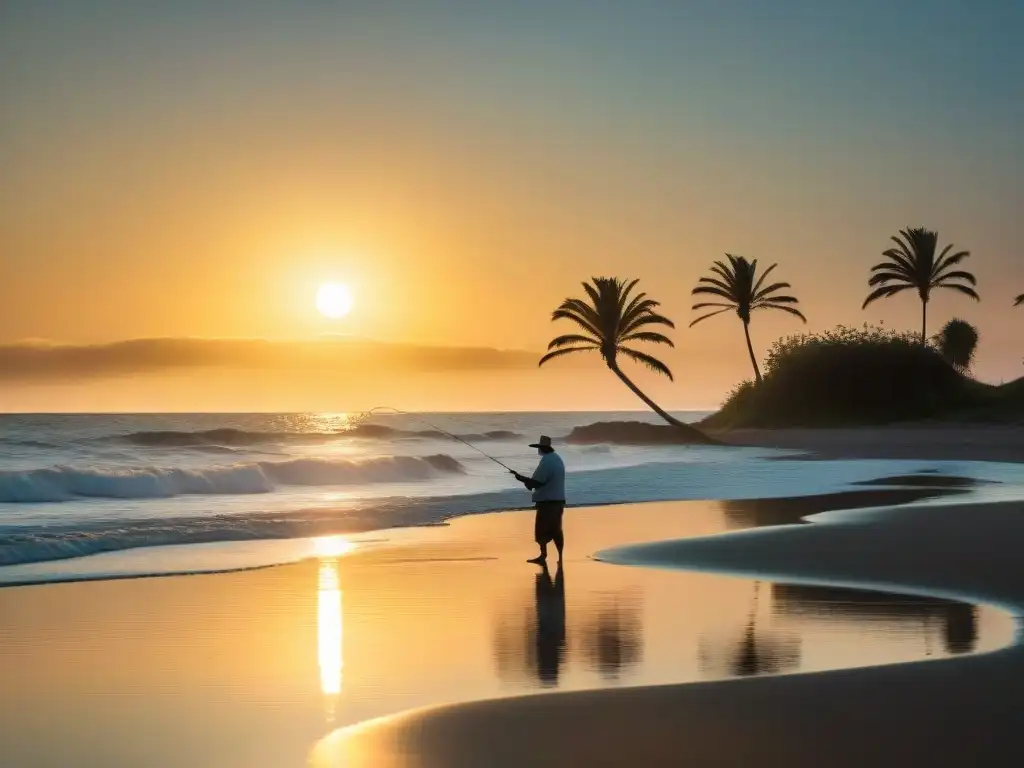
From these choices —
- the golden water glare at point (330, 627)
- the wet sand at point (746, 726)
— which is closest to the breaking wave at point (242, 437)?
the golden water glare at point (330, 627)

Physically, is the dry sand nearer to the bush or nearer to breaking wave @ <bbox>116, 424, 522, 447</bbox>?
the bush

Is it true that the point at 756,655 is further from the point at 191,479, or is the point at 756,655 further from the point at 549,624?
the point at 191,479

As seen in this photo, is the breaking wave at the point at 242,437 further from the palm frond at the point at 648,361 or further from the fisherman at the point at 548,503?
the fisherman at the point at 548,503

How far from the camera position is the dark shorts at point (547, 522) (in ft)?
52.3

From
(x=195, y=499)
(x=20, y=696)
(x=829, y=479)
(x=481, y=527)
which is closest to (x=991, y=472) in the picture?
(x=829, y=479)

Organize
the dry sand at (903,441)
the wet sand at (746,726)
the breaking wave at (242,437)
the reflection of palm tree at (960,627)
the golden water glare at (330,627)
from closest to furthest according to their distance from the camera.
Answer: the wet sand at (746,726) → the golden water glare at (330,627) → the reflection of palm tree at (960,627) → the dry sand at (903,441) → the breaking wave at (242,437)

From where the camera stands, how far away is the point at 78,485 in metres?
37.0

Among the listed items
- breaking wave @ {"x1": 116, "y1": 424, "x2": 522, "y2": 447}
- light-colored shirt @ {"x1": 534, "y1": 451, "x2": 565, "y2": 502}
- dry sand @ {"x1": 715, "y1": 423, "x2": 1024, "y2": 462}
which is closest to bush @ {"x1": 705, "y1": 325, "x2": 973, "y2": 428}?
dry sand @ {"x1": 715, "y1": 423, "x2": 1024, "y2": 462}

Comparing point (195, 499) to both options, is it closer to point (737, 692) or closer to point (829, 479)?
point (829, 479)

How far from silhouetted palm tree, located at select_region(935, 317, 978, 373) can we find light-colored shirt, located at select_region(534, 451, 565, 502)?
6011cm

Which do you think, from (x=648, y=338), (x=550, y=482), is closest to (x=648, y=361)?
(x=648, y=338)

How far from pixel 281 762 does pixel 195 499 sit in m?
27.3

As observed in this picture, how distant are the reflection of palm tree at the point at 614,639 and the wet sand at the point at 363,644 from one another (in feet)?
0.11

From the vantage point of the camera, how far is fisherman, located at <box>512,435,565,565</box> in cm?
1594
